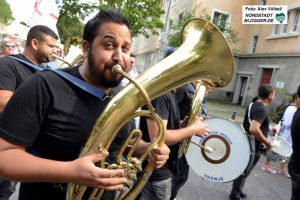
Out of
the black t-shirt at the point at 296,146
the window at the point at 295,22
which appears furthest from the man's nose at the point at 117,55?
the window at the point at 295,22

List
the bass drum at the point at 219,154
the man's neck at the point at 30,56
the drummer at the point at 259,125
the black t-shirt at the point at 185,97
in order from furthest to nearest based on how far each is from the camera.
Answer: the drummer at the point at 259,125
the bass drum at the point at 219,154
the man's neck at the point at 30,56
the black t-shirt at the point at 185,97

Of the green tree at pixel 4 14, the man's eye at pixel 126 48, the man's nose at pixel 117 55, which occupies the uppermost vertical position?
the green tree at pixel 4 14

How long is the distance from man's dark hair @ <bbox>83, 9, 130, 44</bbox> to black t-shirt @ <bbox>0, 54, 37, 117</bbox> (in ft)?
3.92

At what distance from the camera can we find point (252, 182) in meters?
5.31

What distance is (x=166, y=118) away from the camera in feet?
7.80

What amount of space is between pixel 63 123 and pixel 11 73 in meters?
1.35

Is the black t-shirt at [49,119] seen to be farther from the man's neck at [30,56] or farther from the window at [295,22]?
the window at [295,22]

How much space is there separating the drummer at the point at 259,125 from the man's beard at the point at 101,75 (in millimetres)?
3104

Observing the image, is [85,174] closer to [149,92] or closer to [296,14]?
[149,92]

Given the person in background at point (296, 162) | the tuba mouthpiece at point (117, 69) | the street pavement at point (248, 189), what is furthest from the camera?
the street pavement at point (248, 189)

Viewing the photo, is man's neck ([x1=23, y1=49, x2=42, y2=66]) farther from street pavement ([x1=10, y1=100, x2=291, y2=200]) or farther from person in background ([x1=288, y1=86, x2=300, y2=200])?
person in background ([x1=288, y1=86, x2=300, y2=200])

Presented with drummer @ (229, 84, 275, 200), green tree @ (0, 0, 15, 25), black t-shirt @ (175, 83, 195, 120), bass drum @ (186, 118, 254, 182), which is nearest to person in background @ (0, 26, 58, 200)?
black t-shirt @ (175, 83, 195, 120)

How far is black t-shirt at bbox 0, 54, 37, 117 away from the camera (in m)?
2.45

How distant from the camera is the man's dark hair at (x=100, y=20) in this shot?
4.95 ft
